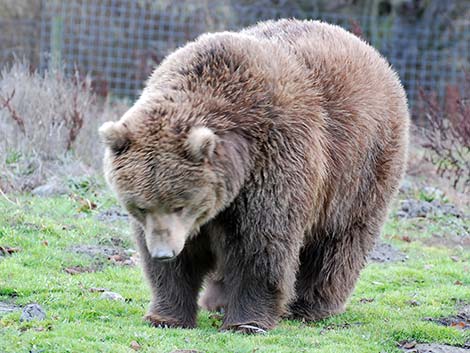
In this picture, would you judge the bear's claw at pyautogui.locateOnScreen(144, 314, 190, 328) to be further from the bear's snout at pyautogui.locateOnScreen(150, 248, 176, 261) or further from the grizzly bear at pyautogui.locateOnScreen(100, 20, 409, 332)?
the bear's snout at pyautogui.locateOnScreen(150, 248, 176, 261)

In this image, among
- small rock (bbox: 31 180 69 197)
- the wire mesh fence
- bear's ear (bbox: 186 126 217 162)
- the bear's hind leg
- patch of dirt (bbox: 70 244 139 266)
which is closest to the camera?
bear's ear (bbox: 186 126 217 162)

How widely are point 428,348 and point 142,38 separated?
1238cm

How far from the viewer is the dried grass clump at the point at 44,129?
12.0 m

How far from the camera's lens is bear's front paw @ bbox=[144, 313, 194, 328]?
676cm

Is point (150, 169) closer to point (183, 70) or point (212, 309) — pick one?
point (183, 70)

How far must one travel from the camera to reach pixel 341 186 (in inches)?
288

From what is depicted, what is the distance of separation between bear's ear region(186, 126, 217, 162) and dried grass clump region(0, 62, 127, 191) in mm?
5819

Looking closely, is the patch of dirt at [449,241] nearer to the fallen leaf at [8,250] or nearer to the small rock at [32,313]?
the fallen leaf at [8,250]

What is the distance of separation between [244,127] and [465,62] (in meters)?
14.3

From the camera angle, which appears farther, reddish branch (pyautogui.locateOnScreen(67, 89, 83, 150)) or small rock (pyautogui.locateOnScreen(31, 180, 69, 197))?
reddish branch (pyautogui.locateOnScreen(67, 89, 83, 150))

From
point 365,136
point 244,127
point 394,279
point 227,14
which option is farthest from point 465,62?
point 244,127

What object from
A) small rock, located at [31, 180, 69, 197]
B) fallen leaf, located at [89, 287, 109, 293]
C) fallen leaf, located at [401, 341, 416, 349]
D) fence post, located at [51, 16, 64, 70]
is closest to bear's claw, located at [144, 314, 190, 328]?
fallen leaf, located at [89, 287, 109, 293]

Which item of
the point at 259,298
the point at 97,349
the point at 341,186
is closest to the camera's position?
the point at 97,349

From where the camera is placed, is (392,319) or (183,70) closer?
(183,70)
